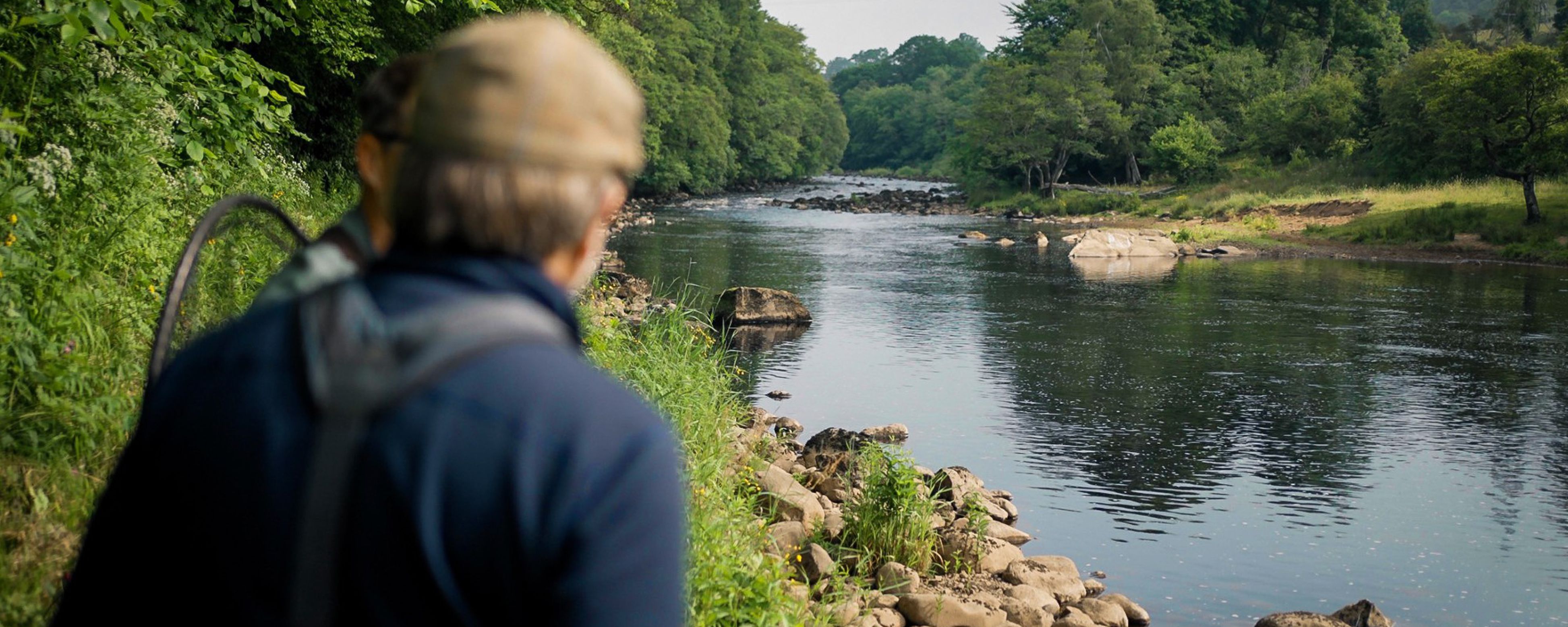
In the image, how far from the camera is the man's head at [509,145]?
120cm

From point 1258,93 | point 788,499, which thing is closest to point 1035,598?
point 788,499

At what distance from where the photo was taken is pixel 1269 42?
7188cm

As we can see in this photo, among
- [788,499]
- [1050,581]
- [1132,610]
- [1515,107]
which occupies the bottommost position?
[1132,610]

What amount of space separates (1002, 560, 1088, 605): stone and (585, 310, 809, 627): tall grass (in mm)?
1726

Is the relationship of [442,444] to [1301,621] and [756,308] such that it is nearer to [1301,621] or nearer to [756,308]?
[1301,621]

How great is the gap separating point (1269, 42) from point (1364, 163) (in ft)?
87.1

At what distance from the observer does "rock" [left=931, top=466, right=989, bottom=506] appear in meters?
8.98

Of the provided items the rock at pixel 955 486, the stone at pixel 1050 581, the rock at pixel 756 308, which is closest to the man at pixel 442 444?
the stone at pixel 1050 581

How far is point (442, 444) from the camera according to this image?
113cm

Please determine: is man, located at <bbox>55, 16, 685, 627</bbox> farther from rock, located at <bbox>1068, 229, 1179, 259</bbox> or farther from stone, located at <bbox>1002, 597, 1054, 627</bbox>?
rock, located at <bbox>1068, 229, 1179, 259</bbox>

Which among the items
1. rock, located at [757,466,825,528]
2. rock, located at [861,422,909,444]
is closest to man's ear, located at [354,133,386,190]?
rock, located at [757,466,825,528]

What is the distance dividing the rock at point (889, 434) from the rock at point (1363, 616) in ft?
15.1

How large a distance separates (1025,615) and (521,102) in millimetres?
6296

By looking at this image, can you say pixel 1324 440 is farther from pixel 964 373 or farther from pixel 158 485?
pixel 158 485
